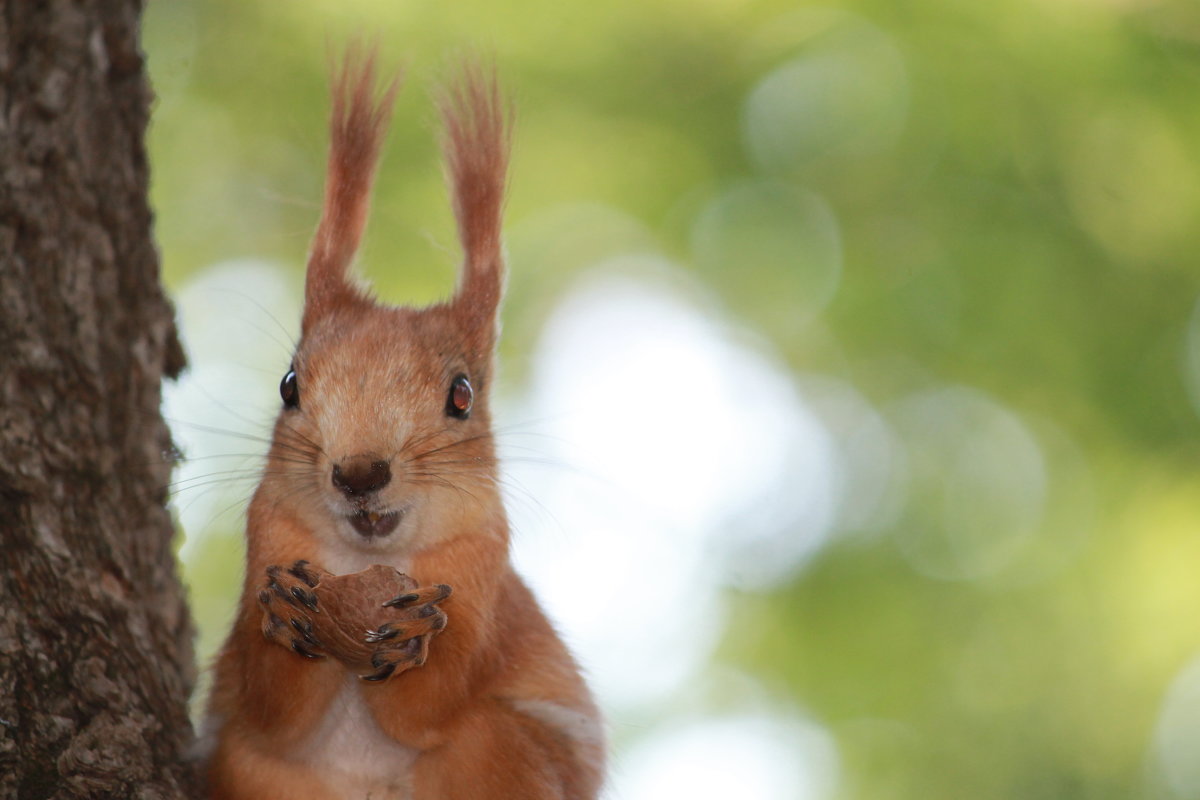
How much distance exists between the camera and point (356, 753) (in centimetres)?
237

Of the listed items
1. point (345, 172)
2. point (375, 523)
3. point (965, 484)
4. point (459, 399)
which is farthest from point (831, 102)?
point (375, 523)

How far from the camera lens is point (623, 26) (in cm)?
538

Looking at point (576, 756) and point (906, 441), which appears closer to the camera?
point (576, 756)

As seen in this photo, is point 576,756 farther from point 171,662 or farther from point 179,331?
point 179,331

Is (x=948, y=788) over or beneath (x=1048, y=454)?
beneath

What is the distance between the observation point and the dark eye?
8.55ft

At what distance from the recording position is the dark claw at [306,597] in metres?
2.15

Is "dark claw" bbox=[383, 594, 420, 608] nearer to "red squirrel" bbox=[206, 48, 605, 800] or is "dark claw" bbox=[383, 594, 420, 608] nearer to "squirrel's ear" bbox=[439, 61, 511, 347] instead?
"red squirrel" bbox=[206, 48, 605, 800]

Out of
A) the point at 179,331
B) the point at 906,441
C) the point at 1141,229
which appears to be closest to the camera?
the point at 179,331

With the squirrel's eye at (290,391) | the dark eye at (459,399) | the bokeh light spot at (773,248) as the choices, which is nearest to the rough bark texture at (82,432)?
the squirrel's eye at (290,391)

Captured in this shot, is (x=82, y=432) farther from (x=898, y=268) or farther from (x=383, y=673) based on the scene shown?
(x=898, y=268)

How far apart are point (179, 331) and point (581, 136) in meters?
2.79

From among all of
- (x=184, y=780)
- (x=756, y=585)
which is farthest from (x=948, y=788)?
(x=184, y=780)

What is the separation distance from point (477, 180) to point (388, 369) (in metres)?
0.54
